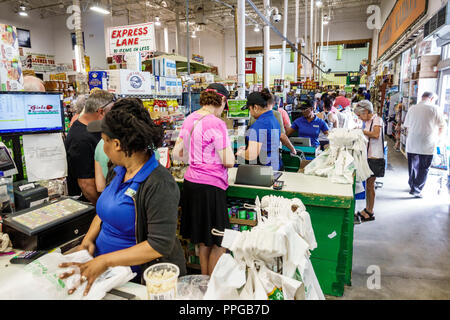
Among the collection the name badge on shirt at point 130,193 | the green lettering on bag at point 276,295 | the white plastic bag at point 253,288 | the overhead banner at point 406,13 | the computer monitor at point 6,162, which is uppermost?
the overhead banner at point 406,13

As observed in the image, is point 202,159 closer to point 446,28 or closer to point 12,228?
point 12,228

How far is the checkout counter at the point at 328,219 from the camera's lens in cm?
266

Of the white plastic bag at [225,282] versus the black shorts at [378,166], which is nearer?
the white plastic bag at [225,282]

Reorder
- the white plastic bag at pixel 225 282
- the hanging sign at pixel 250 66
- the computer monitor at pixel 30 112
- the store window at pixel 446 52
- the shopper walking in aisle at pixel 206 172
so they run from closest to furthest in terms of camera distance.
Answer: the white plastic bag at pixel 225 282
the computer monitor at pixel 30 112
the shopper walking in aisle at pixel 206 172
the store window at pixel 446 52
the hanging sign at pixel 250 66

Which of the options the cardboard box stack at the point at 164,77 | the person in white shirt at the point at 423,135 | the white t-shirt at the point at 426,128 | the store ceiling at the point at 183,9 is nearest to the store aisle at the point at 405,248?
the person in white shirt at the point at 423,135

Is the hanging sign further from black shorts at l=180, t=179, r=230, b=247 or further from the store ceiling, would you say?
the store ceiling

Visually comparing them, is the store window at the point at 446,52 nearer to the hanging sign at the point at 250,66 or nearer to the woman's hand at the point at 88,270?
the hanging sign at the point at 250,66

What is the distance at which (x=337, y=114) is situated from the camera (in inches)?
272

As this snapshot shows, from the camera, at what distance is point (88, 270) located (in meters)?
1.36

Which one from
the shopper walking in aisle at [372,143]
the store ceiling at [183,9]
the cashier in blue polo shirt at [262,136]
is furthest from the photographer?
the store ceiling at [183,9]

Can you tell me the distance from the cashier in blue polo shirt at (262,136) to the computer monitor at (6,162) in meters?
1.88

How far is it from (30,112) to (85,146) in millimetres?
467

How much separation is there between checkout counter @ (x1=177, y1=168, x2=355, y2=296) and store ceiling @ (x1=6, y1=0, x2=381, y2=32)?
13241mm

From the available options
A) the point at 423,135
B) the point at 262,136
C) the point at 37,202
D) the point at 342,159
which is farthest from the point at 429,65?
the point at 37,202
